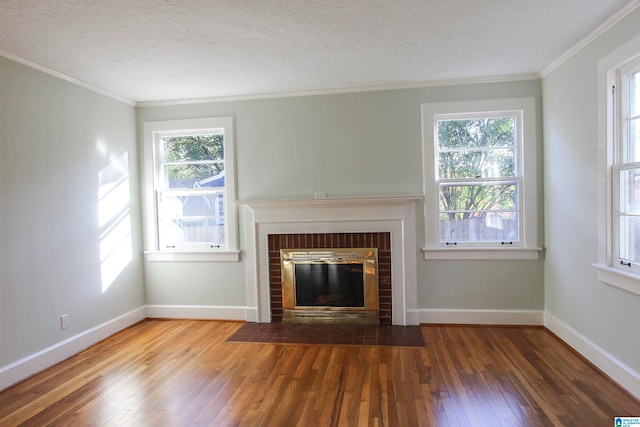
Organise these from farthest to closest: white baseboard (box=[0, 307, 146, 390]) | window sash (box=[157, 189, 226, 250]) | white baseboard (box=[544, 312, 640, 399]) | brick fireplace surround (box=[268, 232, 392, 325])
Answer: window sash (box=[157, 189, 226, 250]) → brick fireplace surround (box=[268, 232, 392, 325]) → white baseboard (box=[0, 307, 146, 390]) → white baseboard (box=[544, 312, 640, 399])

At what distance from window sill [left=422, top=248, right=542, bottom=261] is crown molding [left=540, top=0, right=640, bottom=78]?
66.6 inches

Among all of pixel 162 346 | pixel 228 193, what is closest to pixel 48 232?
pixel 162 346

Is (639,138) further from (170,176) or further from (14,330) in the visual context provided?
(14,330)

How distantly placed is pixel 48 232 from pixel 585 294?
14.4 ft

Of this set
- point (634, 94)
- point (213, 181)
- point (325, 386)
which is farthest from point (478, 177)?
point (213, 181)

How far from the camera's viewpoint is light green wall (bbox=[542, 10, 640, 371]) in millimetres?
2498

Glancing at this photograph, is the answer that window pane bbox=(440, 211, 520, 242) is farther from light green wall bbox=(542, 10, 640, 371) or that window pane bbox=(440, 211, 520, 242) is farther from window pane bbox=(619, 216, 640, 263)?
window pane bbox=(619, 216, 640, 263)

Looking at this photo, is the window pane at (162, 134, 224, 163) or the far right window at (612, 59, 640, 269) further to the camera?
the window pane at (162, 134, 224, 163)

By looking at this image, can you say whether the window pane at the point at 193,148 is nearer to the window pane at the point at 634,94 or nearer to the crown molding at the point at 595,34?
the crown molding at the point at 595,34

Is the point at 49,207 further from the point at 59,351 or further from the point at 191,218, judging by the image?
the point at 191,218

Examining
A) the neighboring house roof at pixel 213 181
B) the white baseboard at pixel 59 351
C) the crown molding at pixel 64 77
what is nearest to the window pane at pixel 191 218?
the neighboring house roof at pixel 213 181

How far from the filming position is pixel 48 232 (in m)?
3.08

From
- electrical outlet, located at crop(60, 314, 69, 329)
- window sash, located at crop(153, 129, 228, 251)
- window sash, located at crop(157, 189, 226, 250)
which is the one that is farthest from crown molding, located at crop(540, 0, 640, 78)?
electrical outlet, located at crop(60, 314, 69, 329)

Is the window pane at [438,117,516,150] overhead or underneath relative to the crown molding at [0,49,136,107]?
underneath
